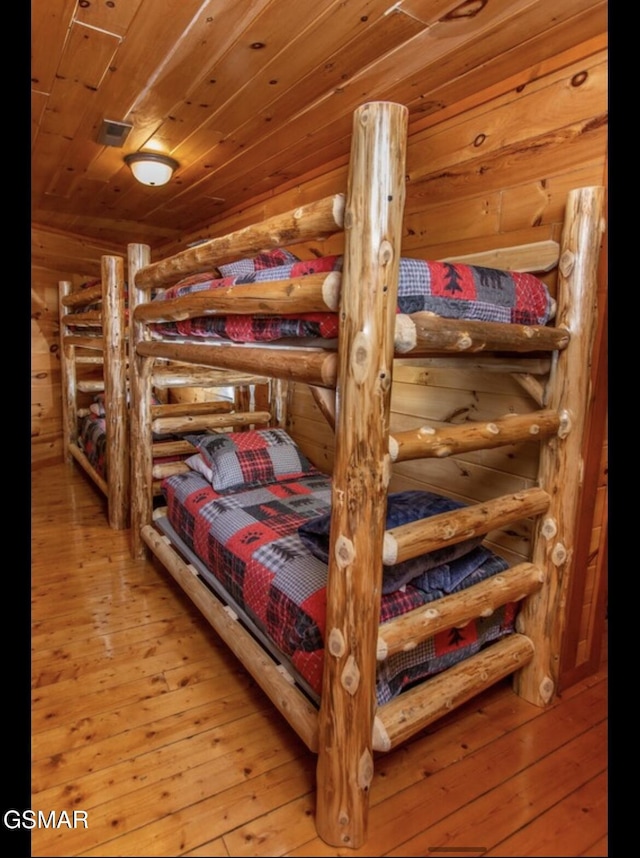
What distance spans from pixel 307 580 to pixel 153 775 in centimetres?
66

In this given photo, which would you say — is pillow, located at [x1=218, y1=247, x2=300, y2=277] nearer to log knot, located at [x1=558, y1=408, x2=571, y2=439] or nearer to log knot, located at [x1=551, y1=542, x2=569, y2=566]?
log knot, located at [x1=558, y1=408, x2=571, y2=439]

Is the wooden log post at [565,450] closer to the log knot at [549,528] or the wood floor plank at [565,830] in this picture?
the log knot at [549,528]

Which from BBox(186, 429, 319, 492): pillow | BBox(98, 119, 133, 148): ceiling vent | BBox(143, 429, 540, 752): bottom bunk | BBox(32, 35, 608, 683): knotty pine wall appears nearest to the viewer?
BBox(143, 429, 540, 752): bottom bunk

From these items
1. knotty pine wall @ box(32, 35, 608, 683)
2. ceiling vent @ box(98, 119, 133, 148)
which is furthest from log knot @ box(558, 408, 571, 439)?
ceiling vent @ box(98, 119, 133, 148)

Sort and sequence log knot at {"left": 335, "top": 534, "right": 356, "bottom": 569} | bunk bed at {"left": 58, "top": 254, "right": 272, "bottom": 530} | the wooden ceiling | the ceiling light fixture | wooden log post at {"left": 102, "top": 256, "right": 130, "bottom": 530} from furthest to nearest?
wooden log post at {"left": 102, "top": 256, "right": 130, "bottom": 530}
bunk bed at {"left": 58, "top": 254, "right": 272, "bottom": 530}
the ceiling light fixture
the wooden ceiling
log knot at {"left": 335, "top": 534, "right": 356, "bottom": 569}

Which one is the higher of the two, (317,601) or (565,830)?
(317,601)

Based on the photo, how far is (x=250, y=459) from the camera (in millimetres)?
2555

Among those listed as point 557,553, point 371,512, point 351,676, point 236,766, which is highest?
point 371,512

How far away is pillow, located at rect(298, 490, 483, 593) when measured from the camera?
145 centimetres

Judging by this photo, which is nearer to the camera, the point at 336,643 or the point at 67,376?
the point at 336,643

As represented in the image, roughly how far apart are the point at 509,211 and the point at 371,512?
1.27 meters

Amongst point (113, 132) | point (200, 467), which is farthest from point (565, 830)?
point (113, 132)

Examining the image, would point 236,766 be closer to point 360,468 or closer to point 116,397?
point 360,468

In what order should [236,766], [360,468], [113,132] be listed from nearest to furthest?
[360,468], [236,766], [113,132]
